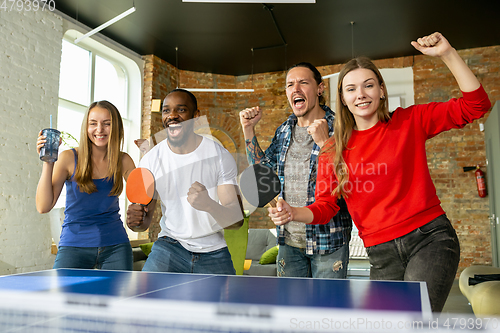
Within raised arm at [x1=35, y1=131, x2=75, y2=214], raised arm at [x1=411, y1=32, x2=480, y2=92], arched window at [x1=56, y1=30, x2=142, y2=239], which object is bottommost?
raised arm at [x1=35, y1=131, x2=75, y2=214]

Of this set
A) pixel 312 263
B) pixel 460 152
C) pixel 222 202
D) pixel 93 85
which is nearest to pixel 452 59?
pixel 312 263

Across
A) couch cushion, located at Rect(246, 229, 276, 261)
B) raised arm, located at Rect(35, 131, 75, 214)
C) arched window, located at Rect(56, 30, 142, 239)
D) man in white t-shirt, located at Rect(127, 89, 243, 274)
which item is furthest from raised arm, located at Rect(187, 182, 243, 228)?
couch cushion, located at Rect(246, 229, 276, 261)

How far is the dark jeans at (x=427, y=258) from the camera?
4.68 ft

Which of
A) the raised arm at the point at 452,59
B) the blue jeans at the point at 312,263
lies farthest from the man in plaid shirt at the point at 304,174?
the raised arm at the point at 452,59

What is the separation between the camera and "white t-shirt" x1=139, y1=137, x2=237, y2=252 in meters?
2.00

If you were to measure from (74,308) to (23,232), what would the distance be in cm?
477

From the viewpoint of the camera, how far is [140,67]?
7688 mm

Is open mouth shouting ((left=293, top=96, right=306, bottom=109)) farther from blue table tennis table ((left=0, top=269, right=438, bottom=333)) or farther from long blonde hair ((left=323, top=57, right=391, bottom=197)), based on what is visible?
blue table tennis table ((left=0, top=269, right=438, bottom=333))

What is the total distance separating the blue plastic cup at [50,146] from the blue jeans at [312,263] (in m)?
1.34

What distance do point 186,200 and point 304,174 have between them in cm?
63

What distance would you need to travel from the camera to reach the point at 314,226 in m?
1.94

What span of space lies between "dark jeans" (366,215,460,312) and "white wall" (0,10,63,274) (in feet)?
15.6

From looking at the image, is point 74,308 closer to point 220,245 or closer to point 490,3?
point 220,245

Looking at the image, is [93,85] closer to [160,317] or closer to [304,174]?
[304,174]
